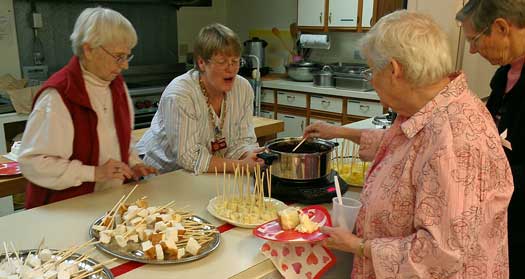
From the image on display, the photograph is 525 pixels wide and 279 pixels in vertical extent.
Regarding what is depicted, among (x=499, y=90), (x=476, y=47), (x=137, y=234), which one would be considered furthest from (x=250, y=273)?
(x=499, y=90)

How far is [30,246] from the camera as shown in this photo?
50.8 inches

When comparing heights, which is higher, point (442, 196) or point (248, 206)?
point (442, 196)

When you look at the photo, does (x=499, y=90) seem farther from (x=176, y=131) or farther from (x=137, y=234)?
(x=137, y=234)

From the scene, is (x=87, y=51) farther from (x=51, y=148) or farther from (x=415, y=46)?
(x=415, y=46)

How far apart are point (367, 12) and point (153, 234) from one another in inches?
150

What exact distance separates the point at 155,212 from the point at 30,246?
354 mm

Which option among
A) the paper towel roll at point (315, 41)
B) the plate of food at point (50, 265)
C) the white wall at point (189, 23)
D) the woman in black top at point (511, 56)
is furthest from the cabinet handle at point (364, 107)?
the plate of food at point (50, 265)

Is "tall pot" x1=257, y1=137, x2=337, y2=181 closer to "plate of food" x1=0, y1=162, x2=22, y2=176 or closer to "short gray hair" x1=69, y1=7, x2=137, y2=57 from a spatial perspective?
"short gray hair" x1=69, y1=7, x2=137, y2=57

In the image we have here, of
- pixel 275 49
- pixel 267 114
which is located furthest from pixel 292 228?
pixel 275 49

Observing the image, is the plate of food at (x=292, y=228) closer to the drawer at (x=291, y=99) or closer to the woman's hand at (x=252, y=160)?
the woman's hand at (x=252, y=160)

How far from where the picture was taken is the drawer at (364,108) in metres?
4.24

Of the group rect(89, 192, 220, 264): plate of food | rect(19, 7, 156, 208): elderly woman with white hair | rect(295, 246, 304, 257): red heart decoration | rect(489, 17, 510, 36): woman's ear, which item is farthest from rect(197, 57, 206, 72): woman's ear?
rect(489, 17, 510, 36): woman's ear

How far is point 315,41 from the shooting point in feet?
16.4

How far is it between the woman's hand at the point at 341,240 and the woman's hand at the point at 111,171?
0.79 m
